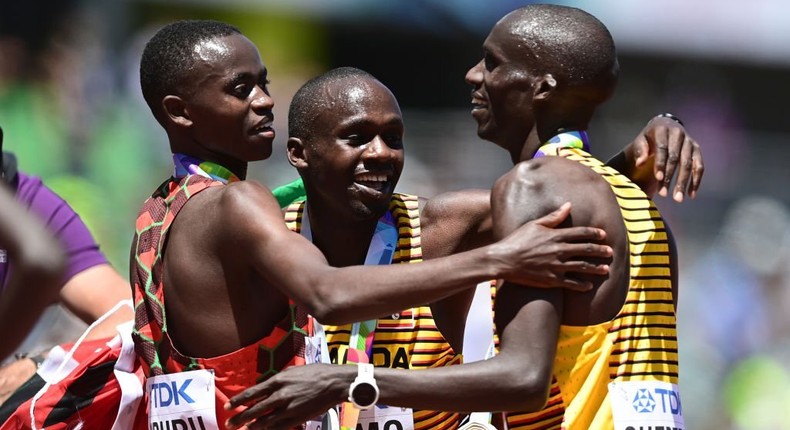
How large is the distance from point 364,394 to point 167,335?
0.96 meters

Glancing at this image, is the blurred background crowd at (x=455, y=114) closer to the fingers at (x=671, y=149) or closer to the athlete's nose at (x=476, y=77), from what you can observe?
the athlete's nose at (x=476, y=77)

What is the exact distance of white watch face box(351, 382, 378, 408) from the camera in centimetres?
416

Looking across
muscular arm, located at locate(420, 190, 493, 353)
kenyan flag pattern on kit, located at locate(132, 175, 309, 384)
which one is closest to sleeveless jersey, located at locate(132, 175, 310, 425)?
kenyan flag pattern on kit, located at locate(132, 175, 309, 384)

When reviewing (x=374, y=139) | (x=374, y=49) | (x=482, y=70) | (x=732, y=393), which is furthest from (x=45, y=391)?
(x=374, y=49)

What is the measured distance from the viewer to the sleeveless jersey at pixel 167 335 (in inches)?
184

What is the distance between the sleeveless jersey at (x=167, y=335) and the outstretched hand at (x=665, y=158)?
1467 millimetres

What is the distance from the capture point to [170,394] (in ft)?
15.5

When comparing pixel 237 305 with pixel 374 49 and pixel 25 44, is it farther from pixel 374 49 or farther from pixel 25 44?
pixel 374 49

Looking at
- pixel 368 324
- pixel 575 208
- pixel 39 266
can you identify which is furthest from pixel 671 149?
pixel 39 266

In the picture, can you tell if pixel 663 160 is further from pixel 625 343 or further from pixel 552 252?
pixel 552 252

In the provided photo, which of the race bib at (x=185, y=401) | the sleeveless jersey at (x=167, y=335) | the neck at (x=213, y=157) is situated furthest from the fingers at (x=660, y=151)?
the race bib at (x=185, y=401)

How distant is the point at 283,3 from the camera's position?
14.3 m

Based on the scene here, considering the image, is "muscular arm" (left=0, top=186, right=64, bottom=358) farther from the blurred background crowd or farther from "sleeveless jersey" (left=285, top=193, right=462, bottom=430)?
the blurred background crowd

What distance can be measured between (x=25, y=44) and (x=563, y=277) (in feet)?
30.9
